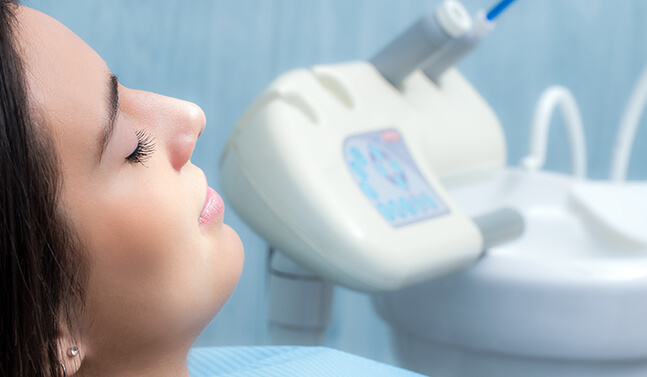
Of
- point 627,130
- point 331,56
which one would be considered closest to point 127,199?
point 331,56

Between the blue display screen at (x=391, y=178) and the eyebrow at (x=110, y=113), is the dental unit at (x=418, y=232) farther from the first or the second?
the eyebrow at (x=110, y=113)

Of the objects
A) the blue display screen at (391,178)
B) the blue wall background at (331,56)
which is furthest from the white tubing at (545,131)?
the blue display screen at (391,178)

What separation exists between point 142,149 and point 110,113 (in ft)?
0.12

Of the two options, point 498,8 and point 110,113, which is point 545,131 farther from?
point 110,113

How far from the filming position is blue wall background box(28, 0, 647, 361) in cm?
102

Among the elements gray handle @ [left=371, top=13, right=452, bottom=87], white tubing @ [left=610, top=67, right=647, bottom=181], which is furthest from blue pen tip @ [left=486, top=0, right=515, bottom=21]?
white tubing @ [left=610, top=67, right=647, bottom=181]

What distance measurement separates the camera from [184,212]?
1.58 ft

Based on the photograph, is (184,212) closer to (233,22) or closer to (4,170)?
(4,170)

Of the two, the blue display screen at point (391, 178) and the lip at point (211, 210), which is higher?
the blue display screen at point (391, 178)

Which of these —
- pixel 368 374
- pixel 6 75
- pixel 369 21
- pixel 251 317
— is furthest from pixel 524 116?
pixel 6 75

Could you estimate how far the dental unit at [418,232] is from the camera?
2.52 ft

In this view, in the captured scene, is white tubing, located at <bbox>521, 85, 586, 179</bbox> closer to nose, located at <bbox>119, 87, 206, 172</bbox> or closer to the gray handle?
the gray handle

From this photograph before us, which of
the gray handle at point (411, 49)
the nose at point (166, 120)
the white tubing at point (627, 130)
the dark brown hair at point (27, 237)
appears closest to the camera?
the dark brown hair at point (27, 237)

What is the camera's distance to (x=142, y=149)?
0.48 m
